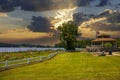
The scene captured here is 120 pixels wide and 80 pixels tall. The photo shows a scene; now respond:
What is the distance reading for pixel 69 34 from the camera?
136 m

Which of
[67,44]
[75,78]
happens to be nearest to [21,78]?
[75,78]

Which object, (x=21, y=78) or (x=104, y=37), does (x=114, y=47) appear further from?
(x=21, y=78)

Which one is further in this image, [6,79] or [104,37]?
[104,37]

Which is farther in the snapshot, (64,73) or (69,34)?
(69,34)

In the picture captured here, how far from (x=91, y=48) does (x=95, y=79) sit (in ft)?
276

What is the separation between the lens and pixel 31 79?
82.1 feet

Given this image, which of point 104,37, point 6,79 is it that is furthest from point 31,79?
point 104,37

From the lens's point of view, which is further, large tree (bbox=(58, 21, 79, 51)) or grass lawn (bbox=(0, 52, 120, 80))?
large tree (bbox=(58, 21, 79, 51))

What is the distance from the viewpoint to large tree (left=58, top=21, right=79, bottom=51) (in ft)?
434

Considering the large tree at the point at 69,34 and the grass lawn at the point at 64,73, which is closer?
the grass lawn at the point at 64,73

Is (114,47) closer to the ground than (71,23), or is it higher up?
closer to the ground

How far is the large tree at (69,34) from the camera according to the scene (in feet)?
434

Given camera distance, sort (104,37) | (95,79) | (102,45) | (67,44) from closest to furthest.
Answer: (95,79) → (102,45) → (104,37) → (67,44)

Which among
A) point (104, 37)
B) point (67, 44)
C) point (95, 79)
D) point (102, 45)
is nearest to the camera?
point (95, 79)
